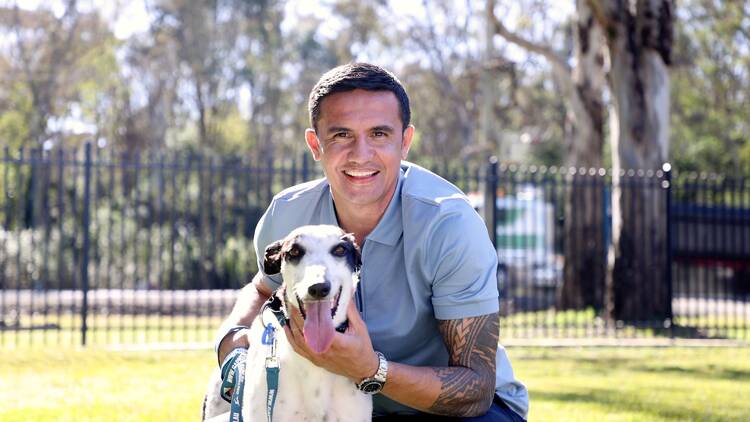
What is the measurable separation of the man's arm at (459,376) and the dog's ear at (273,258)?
577mm

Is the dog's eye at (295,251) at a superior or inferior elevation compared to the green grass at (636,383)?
superior

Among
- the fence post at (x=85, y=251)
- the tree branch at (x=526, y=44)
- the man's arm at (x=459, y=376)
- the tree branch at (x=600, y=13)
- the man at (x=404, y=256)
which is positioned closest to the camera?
the man's arm at (x=459, y=376)

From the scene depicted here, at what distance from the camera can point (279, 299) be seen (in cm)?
331

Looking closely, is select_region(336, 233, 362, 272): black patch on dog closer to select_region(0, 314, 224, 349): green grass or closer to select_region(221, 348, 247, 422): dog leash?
select_region(221, 348, 247, 422): dog leash

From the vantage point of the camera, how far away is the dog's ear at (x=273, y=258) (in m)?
3.31

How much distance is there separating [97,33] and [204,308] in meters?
20.1

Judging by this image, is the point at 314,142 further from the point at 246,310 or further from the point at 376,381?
the point at 376,381

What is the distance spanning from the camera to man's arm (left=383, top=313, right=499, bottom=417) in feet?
11.5

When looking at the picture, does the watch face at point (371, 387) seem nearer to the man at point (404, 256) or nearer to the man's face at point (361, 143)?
the man at point (404, 256)

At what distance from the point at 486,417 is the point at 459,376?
0.84ft

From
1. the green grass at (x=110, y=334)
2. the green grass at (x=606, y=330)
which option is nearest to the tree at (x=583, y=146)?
the green grass at (x=606, y=330)

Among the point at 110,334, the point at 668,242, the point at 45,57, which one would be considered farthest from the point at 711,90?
the point at 110,334

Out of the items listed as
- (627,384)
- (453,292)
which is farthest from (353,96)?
(627,384)

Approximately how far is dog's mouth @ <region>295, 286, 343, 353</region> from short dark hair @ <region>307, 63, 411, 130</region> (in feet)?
3.06
